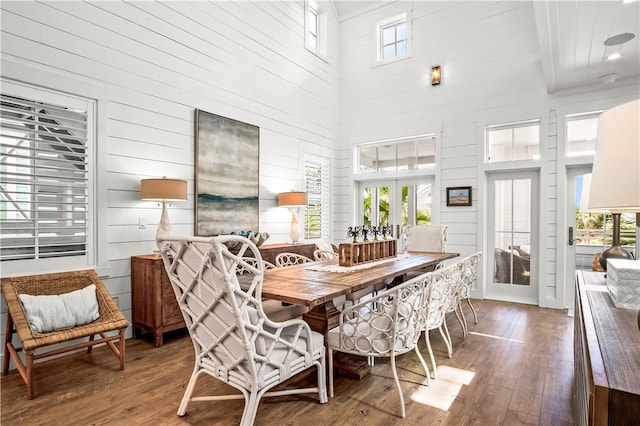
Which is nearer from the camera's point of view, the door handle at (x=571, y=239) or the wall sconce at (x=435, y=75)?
the door handle at (x=571, y=239)

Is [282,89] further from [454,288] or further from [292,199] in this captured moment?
[454,288]

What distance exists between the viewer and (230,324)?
178 cm

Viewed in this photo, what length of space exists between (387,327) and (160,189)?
2385mm

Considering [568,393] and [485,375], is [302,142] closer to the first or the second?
[485,375]

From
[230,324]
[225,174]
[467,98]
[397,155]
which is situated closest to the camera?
[230,324]

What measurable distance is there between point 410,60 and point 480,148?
1871 millimetres

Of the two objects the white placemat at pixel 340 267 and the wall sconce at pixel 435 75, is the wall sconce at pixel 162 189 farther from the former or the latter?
the wall sconce at pixel 435 75

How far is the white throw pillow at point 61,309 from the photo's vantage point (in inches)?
101

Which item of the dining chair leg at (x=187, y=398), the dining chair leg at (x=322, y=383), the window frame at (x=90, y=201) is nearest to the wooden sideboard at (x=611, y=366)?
the dining chair leg at (x=322, y=383)

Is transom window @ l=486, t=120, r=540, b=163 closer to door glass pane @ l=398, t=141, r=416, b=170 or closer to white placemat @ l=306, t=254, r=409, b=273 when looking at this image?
door glass pane @ l=398, t=141, r=416, b=170

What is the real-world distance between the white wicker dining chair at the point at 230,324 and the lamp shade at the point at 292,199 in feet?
9.78

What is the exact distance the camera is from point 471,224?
5266 mm

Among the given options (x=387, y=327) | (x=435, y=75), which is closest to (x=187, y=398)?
(x=387, y=327)

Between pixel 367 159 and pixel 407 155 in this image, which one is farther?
pixel 367 159
